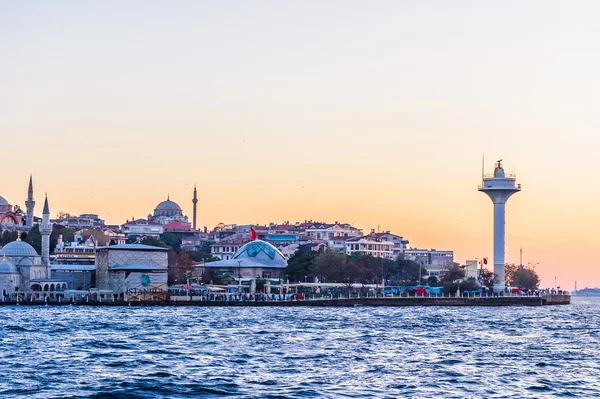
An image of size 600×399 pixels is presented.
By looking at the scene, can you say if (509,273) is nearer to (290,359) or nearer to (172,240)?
(172,240)

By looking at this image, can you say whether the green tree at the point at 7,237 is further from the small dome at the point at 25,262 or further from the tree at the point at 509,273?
the tree at the point at 509,273

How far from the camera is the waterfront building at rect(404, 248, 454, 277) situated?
13915 centimetres

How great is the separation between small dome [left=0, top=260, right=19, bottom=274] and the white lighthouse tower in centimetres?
Answer: 3920

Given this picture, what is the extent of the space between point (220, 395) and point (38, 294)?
2311 inches

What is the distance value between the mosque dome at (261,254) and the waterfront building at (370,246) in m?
21.3

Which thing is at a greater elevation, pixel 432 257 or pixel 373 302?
pixel 432 257

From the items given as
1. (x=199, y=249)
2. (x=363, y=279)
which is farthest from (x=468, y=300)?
(x=199, y=249)

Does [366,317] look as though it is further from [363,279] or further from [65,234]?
[65,234]

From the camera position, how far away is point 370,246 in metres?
132

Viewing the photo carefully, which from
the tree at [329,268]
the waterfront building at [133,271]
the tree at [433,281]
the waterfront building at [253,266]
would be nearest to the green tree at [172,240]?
the waterfront building at [253,266]

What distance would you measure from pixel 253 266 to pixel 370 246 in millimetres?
31368

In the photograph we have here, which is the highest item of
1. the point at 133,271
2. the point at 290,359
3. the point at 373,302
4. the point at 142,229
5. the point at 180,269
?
the point at 142,229

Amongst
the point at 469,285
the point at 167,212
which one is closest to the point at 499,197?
the point at 469,285

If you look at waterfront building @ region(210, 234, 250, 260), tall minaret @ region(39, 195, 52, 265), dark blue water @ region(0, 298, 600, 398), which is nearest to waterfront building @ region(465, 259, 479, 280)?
waterfront building @ region(210, 234, 250, 260)
